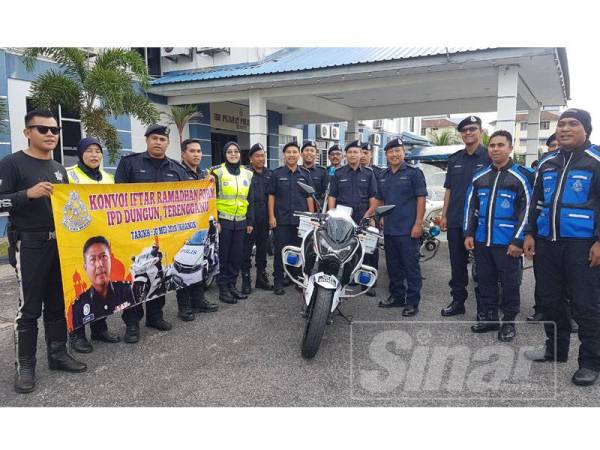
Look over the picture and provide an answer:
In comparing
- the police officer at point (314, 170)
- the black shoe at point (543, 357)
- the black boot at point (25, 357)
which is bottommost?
the black shoe at point (543, 357)

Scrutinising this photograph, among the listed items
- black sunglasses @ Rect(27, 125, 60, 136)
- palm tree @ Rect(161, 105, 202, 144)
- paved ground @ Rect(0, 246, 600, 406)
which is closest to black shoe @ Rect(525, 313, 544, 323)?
paved ground @ Rect(0, 246, 600, 406)

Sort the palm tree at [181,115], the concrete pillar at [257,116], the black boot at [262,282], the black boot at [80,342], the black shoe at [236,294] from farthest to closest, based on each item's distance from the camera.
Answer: the palm tree at [181,115] < the concrete pillar at [257,116] < the black boot at [262,282] < the black shoe at [236,294] < the black boot at [80,342]

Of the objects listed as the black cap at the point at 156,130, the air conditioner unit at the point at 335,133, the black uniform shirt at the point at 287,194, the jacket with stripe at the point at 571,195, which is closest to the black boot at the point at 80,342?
the black cap at the point at 156,130

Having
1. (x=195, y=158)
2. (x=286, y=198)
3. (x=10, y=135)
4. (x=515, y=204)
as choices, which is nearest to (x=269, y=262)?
(x=286, y=198)

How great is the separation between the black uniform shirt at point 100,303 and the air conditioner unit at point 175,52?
11052 millimetres

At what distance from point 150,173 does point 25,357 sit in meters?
1.85

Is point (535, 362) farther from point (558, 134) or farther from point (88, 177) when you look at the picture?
point (88, 177)

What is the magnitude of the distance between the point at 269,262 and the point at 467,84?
24.6 feet

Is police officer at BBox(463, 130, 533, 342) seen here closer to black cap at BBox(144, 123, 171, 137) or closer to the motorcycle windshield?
the motorcycle windshield

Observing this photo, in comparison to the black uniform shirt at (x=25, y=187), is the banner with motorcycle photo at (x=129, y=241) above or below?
below

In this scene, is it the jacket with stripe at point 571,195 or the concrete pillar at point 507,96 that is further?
the concrete pillar at point 507,96

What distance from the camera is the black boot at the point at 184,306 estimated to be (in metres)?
4.31

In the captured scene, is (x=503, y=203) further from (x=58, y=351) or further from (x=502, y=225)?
(x=58, y=351)

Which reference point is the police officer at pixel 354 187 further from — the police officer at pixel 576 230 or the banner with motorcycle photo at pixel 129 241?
the police officer at pixel 576 230
